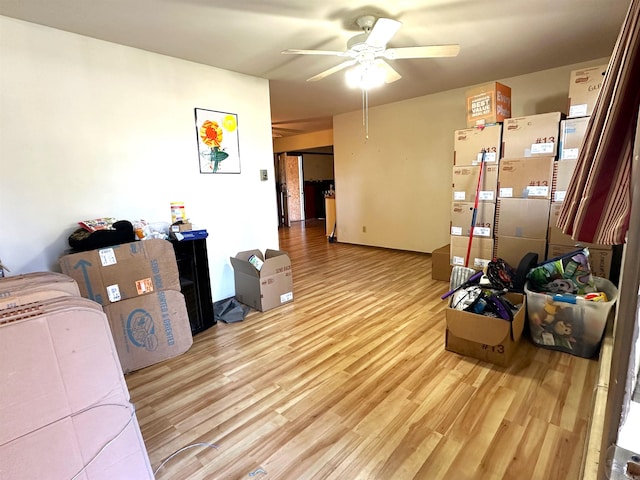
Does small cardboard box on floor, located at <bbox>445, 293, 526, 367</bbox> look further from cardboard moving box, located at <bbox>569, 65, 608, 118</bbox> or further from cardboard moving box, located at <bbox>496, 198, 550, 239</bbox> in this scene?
cardboard moving box, located at <bbox>569, 65, 608, 118</bbox>

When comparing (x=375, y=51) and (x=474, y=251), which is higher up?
(x=375, y=51)

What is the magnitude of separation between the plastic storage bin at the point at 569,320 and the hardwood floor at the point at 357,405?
8 cm

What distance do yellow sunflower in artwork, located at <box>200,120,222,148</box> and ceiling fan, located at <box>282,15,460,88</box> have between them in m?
1.19

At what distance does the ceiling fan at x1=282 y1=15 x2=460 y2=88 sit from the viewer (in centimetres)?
213

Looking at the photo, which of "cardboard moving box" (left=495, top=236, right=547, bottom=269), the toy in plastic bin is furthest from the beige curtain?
"cardboard moving box" (left=495, top=236, right=547, bottom=269)

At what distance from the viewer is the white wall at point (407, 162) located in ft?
12.8

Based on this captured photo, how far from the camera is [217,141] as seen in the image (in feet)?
10.8

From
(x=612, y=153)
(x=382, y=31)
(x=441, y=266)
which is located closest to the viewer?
(x=612, y=153)

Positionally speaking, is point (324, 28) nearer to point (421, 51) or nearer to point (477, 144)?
point (421, 51)

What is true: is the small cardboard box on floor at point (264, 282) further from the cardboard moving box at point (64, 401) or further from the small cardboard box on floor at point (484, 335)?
the cardboard moving box at point (64, 401)

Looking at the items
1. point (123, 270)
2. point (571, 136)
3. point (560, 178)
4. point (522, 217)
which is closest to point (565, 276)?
point (522, 217)

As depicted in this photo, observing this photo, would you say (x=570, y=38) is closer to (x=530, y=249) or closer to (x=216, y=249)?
(x=530, y=249)

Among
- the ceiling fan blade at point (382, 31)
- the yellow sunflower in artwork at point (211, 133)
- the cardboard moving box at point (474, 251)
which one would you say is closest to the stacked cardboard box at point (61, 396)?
the ceiling fan blade at point (382, 31)

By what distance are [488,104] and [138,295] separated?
140 inches
